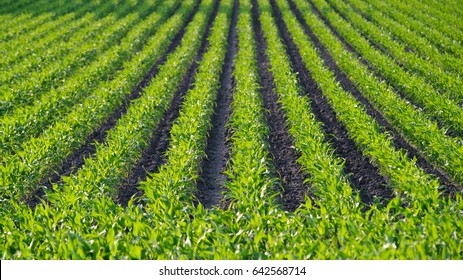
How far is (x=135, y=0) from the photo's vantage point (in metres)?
31.8

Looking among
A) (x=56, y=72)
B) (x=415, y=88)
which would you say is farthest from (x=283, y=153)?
(x=56, y=72)

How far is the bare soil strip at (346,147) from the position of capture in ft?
27.4

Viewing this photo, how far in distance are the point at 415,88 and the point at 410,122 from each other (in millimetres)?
3164

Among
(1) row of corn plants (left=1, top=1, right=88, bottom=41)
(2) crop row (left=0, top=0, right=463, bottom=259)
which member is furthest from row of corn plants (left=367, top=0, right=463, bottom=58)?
(1) row of corn plants (left=1, top=1, right=88, bottom=41)

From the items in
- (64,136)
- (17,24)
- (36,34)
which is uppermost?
(17,24)

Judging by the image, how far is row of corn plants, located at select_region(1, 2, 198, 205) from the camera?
26.5ft

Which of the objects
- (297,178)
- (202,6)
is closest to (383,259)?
(297,178)

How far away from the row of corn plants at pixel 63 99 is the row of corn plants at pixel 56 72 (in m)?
0.35

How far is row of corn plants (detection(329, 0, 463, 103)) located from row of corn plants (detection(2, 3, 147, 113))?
10.9m

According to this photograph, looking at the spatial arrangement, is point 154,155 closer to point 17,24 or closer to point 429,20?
point 17,24

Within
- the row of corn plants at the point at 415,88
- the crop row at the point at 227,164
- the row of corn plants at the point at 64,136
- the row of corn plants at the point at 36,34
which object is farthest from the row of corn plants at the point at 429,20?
the row of corn plants at the point at 36,34

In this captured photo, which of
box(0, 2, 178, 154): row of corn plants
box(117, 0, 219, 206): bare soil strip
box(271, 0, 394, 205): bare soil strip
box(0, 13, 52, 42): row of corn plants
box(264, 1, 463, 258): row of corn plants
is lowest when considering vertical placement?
box(271, 0, 394, 205): bare soil strip

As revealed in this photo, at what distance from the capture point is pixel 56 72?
14938 mm

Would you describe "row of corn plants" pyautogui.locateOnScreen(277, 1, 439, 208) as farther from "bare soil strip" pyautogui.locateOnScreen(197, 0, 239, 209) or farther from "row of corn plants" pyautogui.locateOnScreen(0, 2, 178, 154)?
"row of corn plants" pyautogui.locateOnScreen(0, 2, 178, 154)
